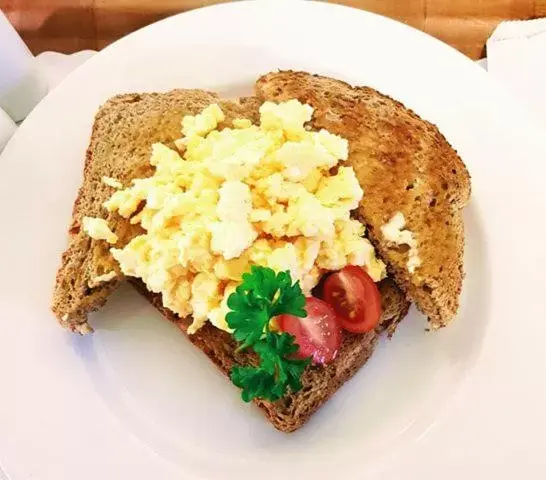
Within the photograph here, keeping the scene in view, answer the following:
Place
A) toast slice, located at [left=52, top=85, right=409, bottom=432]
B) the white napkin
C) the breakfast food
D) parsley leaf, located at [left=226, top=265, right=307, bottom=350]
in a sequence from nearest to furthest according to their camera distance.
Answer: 1. parsley leaf, located at [left=226, top=265, right=307, bottom=350]
2. the breakfast food
3. toast slice, located at [left=52, top=85, right=409, bottom=432]
4. the white napkin

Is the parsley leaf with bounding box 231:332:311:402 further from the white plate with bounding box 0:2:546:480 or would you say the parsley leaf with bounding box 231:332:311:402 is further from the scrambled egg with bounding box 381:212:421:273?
the scrambled egg with bounding box 381:212:421:273

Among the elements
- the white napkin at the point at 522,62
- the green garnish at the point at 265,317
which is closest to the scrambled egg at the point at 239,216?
the green garnish at the point at 265,317

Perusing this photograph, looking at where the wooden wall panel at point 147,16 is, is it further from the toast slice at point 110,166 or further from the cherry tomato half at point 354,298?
the cherry tomato half at point 354,298

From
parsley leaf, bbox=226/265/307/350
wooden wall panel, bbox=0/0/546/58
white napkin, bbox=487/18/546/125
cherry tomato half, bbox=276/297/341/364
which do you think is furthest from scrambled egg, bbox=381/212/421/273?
wooden wall panel, bbox=0/0/546/58

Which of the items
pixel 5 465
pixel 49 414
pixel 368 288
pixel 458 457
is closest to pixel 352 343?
pixel 368 288

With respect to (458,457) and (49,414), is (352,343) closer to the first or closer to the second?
(458,457)

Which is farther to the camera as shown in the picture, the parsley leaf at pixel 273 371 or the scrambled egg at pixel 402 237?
the scrambled egg at pixel 402 237

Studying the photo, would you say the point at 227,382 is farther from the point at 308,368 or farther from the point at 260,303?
the point at 260,303
